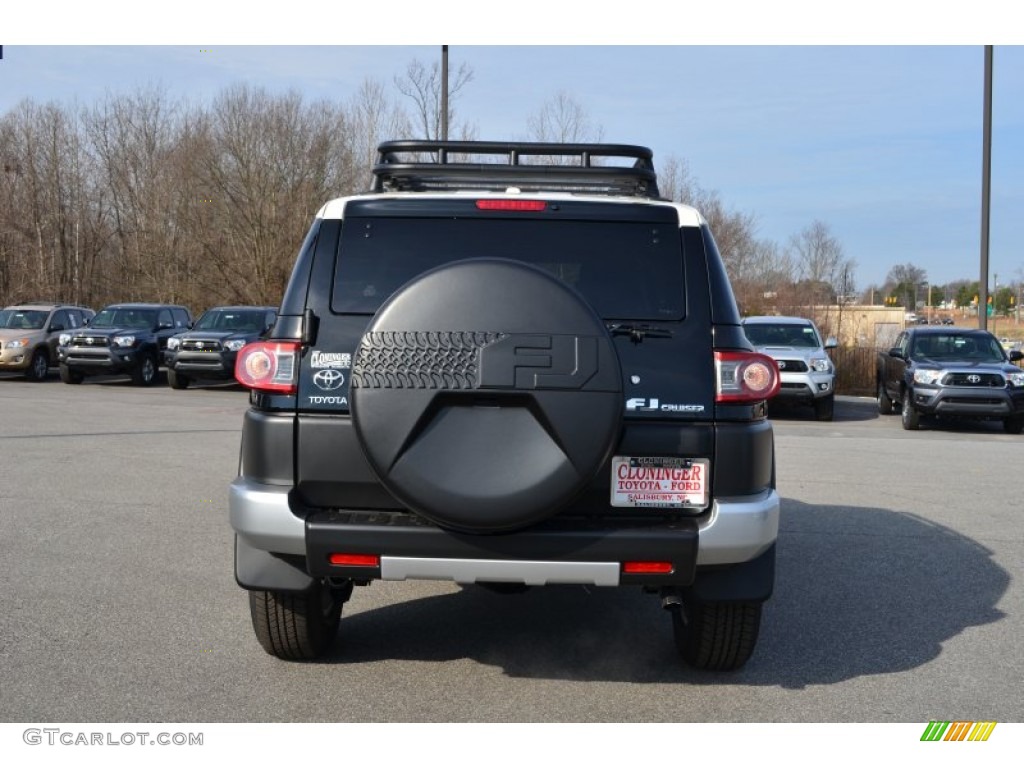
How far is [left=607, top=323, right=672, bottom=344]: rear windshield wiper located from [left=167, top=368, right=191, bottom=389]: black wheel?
67.3ft

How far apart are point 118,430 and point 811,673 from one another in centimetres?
1176

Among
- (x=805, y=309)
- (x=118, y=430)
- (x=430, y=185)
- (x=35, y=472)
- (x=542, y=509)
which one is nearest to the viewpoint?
(x=542, y=509)

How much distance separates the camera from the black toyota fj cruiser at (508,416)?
3996 millimetres

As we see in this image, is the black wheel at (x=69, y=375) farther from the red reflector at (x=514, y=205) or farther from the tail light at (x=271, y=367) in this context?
the red reflector at (x=514, y=205)

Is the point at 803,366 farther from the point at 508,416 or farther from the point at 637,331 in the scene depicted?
the point at 508,416

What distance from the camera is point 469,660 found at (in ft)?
16.9

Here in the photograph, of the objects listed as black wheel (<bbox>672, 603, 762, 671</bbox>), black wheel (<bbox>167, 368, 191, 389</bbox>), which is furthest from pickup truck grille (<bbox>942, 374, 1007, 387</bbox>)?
black wheel (<bbox>167, 368, 191, 389</bbox>)

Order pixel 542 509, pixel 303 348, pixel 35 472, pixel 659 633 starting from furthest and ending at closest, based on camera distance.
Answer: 1. pixel 35 472
2. pixel 659 633
3. pixel 303 348
4. pixel 542 509

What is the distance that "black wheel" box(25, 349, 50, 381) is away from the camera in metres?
25.3

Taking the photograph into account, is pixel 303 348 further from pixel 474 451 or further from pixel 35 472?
pixel 35 472

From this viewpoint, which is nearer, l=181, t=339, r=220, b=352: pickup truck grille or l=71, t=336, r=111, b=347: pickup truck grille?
l=181, t=339, r=220, b=352: pickup truck grille

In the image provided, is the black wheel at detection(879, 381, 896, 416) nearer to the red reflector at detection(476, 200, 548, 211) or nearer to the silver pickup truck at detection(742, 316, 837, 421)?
the silver pickup truck at detection(742, 316, 837, 421)
